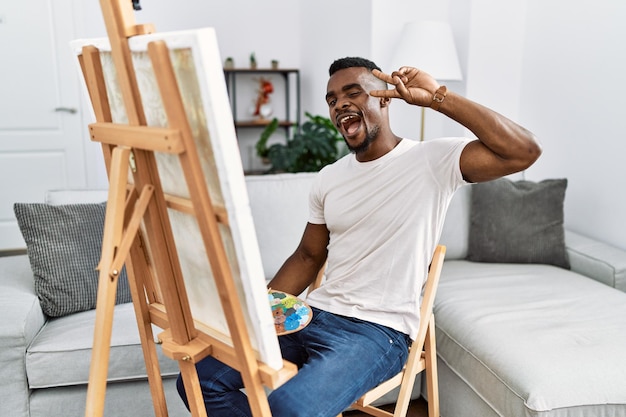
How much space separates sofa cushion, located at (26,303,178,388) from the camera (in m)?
1.82

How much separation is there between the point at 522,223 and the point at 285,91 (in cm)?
328

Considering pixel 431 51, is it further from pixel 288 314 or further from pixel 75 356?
pixel 75 356

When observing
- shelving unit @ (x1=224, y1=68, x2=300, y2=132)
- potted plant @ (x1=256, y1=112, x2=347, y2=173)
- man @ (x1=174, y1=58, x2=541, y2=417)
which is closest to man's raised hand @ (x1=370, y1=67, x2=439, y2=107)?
man @ (x1=174, y1=58, x2=541, y2=417)

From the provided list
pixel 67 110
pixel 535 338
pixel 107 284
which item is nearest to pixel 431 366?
pixel 535 338

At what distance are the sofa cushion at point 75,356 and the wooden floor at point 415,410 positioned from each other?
0.69 m

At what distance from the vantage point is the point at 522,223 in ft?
8.12

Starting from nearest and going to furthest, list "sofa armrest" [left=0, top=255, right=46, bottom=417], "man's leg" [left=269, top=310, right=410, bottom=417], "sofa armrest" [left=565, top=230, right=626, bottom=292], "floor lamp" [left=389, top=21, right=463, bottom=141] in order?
"man's leg" [left=269, top=310, right=410, bottom=417], "sofa armrest" [left=0, top=255, right=46, bottom=417], "sofa armrest" [left=565, top=230, right=626, bottom=292], "floor lamp" [left=389, top=21, right=463, bottom=141]

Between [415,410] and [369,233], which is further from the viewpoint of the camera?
[415,410]

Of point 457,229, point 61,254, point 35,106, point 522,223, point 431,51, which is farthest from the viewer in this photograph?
point 35,106

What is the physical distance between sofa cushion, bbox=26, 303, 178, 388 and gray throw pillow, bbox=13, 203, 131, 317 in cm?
10

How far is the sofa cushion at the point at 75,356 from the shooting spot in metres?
1.82

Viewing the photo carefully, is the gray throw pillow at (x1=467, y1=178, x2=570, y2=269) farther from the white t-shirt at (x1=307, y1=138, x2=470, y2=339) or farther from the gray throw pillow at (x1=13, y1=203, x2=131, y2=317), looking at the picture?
the gray throw pillow at (x1=13, y1=203, x2=131, y2=317)

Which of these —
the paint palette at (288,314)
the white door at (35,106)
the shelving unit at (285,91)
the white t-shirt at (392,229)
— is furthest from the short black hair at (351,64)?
the shelving unit at (285,91)

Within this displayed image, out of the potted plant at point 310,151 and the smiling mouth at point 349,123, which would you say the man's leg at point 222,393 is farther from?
the potted plant at point 310,151
